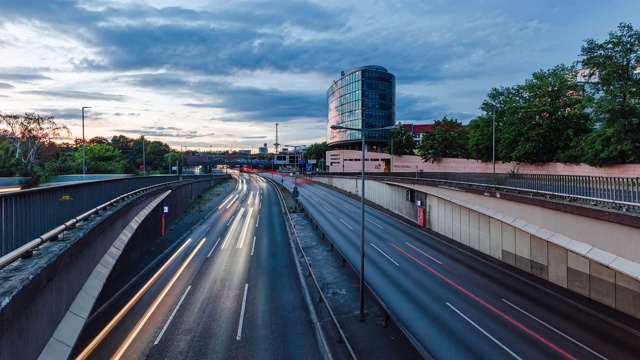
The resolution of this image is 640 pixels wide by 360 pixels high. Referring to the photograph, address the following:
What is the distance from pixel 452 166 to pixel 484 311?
Result: 49.8 meters

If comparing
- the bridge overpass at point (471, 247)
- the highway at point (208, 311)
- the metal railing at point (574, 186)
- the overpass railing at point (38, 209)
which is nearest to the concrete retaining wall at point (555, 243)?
the bridge overpass at point (471, 247)

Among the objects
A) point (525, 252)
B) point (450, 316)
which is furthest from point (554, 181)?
point (450, 316)

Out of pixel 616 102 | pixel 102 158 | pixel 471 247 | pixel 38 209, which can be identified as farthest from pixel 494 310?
pixel 102 158

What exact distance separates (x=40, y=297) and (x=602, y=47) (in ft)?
143

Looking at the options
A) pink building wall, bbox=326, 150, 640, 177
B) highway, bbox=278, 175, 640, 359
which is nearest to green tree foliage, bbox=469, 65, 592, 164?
pink building wall, bbox=326, 150, 640, 177

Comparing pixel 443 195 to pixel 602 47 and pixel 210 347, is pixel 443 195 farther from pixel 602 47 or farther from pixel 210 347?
pixel 210 347

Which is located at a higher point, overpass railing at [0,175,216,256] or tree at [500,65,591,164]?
tree at [500,65,591,164]

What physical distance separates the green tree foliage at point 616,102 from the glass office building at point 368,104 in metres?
84.2

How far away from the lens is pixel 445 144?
6538 centimetres

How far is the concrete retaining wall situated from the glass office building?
8544 centimetres

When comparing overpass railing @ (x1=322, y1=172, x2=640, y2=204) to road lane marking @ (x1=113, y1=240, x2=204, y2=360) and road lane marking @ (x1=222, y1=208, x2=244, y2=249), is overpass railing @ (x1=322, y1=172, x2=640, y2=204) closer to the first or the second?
road lane marking @ (x1=113, y1=240, x2=204, y2=360)

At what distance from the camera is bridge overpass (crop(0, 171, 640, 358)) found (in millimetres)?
5141

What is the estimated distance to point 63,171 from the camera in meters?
41.2

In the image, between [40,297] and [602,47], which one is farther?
[602,47]
